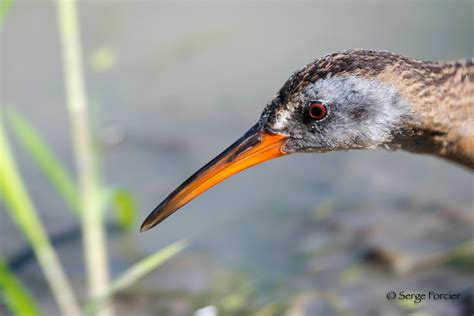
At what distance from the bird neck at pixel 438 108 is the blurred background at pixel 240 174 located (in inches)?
39.3

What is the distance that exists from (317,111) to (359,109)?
0.49 feet

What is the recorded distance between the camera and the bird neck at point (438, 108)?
117 inches

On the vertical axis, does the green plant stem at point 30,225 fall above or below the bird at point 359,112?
above

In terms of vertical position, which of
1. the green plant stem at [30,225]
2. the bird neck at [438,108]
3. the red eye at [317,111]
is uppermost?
the green plant stem at [30,225]

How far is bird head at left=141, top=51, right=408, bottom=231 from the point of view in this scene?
9.55ft

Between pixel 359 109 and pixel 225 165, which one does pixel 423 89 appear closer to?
pixel 359 109

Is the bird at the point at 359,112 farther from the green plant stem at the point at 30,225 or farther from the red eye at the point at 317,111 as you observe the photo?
the green plant stem at the point at 30,225

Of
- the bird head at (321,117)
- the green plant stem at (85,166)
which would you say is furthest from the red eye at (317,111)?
the green plant stem at (85,166)

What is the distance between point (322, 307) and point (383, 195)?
112 cm

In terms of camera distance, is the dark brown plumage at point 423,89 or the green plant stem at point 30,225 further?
the green plant stem at point 30,225

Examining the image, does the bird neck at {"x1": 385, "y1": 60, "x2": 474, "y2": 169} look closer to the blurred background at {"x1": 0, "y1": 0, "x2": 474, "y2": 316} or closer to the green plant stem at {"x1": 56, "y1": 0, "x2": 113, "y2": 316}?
the blurred background at {"x1": 0, "y1": 0, "x2": 474, "y2": 316}

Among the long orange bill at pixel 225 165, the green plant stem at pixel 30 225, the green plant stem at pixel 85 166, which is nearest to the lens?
the long orange bill at pixel 225 165

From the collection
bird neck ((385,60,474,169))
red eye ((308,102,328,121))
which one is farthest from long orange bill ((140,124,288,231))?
bird neck ((385,60,474,169))

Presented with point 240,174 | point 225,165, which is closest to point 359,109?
point 225,165
